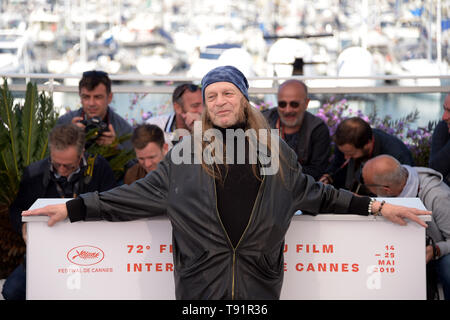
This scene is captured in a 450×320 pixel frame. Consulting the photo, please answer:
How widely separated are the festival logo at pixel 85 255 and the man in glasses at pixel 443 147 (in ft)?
9.54

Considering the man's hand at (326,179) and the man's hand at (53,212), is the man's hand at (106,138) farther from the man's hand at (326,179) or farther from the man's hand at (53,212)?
the man's hand at (53,212)

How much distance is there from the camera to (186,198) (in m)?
3.88

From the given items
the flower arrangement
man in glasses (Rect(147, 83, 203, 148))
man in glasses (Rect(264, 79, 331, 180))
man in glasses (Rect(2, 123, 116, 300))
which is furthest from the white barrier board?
the flower arrangement

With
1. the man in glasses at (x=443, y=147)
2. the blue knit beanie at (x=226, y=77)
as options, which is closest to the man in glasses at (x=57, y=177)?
the blue knit beanie at (x=226, y=77)

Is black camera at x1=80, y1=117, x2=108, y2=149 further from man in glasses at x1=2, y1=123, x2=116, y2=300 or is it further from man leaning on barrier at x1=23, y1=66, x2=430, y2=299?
man leaning on barrier at x1=23, y1=66, x2=430, y2=299

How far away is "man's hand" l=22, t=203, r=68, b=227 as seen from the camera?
407 cm

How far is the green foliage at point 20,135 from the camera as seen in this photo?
6172 millimetres

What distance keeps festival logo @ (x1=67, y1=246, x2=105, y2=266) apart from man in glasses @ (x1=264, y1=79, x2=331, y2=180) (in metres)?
2.50

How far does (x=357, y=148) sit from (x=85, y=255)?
2517 mm

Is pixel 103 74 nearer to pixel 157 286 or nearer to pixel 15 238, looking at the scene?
pixel 15 238

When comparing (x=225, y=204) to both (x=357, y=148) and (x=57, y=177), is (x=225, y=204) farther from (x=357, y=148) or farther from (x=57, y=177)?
(x=357, y=148)

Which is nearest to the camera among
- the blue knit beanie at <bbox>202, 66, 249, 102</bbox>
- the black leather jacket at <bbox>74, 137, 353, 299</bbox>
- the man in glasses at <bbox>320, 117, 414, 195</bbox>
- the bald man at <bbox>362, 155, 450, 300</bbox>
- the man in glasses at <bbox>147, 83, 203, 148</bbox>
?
the black leather jacket at <bbox>74, 137, 353, 299</bbox>

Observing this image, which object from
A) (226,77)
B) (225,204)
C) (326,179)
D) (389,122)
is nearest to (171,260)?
(225,204)

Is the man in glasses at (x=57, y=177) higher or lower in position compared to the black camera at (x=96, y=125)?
lower
